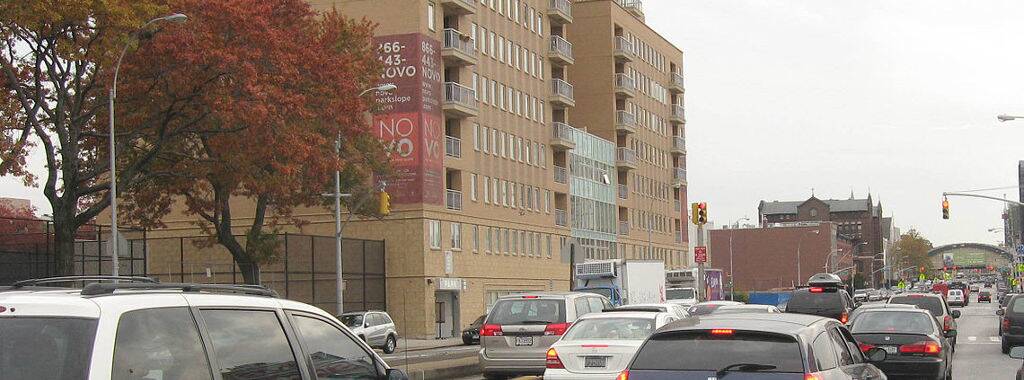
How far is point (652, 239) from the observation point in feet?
329

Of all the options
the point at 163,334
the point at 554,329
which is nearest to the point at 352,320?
the point at 554,329

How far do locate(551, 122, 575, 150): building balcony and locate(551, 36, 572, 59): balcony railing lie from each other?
14.3ft

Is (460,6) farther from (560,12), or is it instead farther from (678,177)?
(678,177)

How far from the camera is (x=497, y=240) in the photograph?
231ft

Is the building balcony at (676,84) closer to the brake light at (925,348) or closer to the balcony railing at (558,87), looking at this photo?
the balcony railing at (558,87)

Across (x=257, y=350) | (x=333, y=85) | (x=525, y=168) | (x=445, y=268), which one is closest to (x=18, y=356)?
(x=257, y=350)

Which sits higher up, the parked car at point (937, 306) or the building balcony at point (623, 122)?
the building balcony at point (623, 122)

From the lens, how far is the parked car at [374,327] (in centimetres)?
4691

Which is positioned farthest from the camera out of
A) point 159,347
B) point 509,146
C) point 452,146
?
point 509,146

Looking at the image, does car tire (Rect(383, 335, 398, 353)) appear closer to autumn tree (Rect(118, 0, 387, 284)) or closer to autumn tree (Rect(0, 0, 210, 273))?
autumn tree (Rect(118, 0, 387, 284))

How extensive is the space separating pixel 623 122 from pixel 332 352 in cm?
8380

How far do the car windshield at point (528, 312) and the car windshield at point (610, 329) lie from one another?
442 centimetres

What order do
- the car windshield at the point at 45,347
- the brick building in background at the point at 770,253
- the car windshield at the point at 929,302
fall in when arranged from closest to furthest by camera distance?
the car windshield at the point at 45,347 → the car windshield at the point at 929,302 → the brick building in background at the point at 770,253

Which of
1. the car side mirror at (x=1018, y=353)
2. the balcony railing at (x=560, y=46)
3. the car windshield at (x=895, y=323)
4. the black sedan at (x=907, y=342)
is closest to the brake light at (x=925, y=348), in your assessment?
the black sedan at (x=907, y=342)
